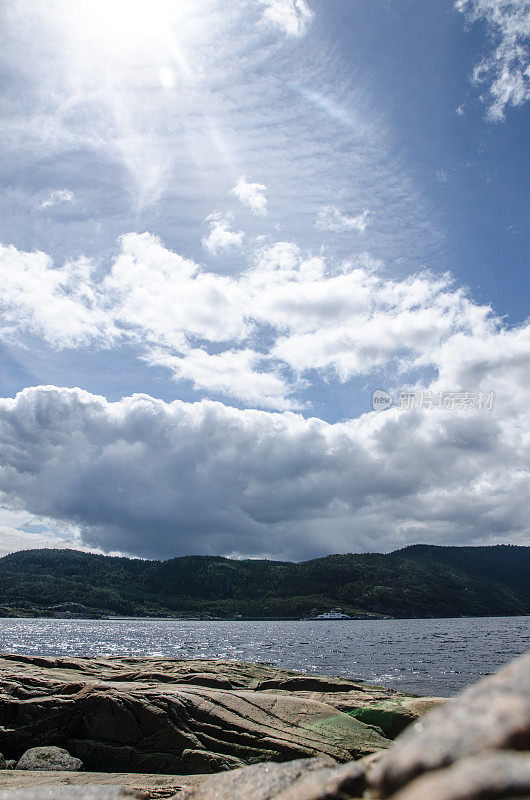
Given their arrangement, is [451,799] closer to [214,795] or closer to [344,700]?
[214,795]

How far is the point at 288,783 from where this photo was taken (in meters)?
5.82

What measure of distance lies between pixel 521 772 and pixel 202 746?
1677cm

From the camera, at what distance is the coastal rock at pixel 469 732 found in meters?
3.83

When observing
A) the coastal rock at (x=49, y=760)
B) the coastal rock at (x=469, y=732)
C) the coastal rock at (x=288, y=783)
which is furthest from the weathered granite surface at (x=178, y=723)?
the coastal rock at (x=469, y=732)

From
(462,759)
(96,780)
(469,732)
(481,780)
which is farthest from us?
(96,780)

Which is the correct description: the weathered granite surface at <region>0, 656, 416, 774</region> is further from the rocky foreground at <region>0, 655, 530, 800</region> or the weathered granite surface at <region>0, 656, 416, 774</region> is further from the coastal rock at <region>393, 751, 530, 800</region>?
the coastal rock at <region>393, 751, 530, 800</region>

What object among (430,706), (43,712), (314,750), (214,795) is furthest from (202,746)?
(214,795)

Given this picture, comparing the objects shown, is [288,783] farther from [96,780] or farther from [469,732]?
[96,780]

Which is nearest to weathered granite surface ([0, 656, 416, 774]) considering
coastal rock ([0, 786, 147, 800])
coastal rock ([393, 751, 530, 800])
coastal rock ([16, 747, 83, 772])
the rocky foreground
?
the rocky foreground

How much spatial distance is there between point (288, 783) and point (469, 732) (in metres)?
2.93

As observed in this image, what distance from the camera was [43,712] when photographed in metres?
19.2

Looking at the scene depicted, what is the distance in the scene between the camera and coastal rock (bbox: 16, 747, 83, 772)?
16875mm

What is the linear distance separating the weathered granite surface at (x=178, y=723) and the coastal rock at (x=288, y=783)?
Result: 10.8m

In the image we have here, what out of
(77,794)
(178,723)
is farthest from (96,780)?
(77,794)
